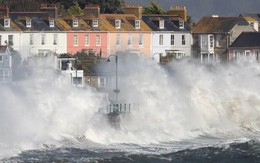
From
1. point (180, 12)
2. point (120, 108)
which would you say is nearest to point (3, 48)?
point (180, 12)

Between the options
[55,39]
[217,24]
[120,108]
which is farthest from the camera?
[217,24]

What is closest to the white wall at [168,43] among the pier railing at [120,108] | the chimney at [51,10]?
the chimney at [51,10]

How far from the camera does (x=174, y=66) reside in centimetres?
9519

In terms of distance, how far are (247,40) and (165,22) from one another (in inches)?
256

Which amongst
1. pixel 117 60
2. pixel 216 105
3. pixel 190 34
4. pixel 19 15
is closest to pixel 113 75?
pixel 117 60

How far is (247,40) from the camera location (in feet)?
412

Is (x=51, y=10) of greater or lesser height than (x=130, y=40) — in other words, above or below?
above

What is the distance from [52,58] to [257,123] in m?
20.3

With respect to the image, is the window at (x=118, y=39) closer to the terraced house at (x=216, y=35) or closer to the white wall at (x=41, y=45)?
the white wall at (x=41, y=45)

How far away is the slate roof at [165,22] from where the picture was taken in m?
128

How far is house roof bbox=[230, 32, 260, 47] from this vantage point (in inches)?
4909

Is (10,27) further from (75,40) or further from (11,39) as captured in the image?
(75,40)

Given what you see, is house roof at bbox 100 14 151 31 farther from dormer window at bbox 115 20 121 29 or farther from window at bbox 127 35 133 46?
window at bbox 127 35 133 46

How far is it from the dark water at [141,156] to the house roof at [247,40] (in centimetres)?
4908
